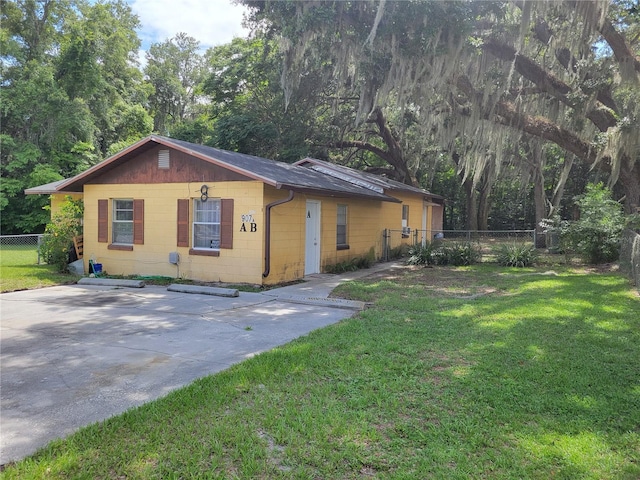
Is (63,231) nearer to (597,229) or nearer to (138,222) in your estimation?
(138,222)

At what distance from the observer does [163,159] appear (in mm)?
11836

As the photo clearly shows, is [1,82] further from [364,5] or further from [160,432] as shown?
[160,432]

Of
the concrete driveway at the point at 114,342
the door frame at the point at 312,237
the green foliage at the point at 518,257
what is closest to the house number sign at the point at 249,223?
the concrete driveway at the point at 114,342

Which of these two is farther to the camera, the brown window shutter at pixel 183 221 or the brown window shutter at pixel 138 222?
the brown window shutter at pixel 138 222

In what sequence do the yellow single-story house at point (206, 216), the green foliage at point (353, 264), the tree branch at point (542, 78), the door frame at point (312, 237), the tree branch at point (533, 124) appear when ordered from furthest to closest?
the green foliage at point (353, 264)
the tree branch at point (533, 124)
the door frame at point (312, 237)
the tree branch at point (542, 78)
the yellow single-story house at point (206, 216)

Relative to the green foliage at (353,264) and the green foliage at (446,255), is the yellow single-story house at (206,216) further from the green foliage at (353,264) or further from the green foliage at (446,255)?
the green foliage at (446,255)

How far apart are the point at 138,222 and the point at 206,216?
2234mm

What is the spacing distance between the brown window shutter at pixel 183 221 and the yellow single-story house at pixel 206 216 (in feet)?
0.09

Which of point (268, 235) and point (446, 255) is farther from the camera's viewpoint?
point (446, 255)

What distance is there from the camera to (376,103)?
12.7 m

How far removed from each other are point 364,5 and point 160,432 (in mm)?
10559

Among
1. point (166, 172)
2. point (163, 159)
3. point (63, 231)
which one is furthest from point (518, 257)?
point (63, 231)

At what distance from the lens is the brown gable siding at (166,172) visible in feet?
36.5

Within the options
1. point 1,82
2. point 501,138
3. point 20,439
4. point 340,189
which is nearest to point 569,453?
point 20,439
